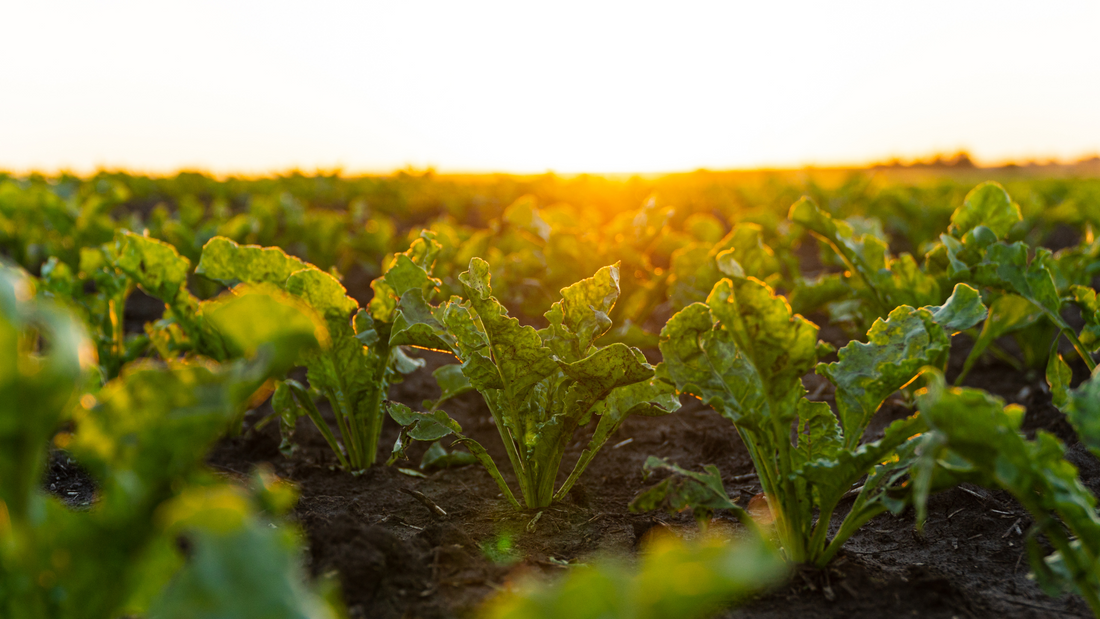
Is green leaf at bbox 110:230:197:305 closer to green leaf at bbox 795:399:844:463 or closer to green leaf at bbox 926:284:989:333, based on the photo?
green leaf at bbox 795:399:844:463

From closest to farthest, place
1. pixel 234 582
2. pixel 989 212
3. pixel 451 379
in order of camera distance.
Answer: pixel 234 582 → pixel 451 379 → pixel 989 212

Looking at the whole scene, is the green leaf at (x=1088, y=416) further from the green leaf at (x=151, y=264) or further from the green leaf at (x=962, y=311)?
the green leaf at (x=151, y=264)

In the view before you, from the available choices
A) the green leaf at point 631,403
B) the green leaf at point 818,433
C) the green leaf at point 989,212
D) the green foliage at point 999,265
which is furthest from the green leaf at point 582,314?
the green leaf at point 989,212

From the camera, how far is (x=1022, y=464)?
1149 mm

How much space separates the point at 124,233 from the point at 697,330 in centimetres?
186

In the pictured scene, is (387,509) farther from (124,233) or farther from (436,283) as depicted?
(124,233)

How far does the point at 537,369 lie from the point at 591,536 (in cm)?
50

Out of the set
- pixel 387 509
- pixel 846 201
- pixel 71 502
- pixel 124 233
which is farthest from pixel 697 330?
pixel 846 201

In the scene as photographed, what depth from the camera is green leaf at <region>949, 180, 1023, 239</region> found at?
2576 mm

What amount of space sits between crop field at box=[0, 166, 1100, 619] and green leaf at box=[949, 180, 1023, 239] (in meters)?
0.01

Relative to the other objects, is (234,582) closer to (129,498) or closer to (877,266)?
(129,498)

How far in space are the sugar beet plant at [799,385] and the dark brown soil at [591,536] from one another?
192 mm

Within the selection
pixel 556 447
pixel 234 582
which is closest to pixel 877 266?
pixel 556 447

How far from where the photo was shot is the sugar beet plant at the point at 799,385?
1.49 meters
